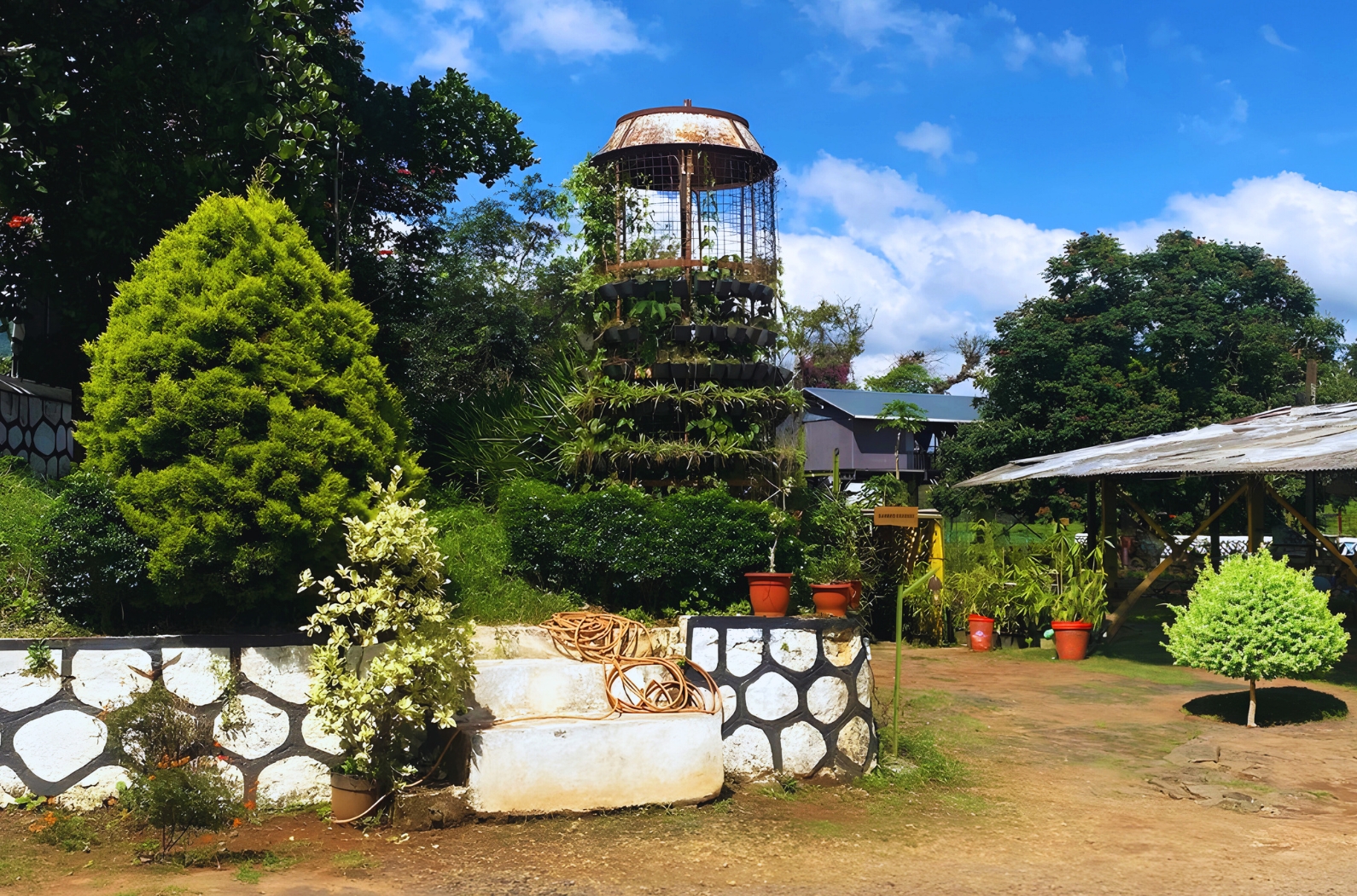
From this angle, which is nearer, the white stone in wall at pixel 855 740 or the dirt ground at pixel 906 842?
the dirt ground at pixel 906 842

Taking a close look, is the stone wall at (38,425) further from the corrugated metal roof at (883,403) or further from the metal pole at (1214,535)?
the corrugated metal roof at (883,403)

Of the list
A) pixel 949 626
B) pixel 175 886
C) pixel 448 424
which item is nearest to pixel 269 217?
pixel 175 886

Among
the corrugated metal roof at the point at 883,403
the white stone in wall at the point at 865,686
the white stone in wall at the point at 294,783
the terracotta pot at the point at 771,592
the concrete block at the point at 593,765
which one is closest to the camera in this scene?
the concrete block at the point at 593,765

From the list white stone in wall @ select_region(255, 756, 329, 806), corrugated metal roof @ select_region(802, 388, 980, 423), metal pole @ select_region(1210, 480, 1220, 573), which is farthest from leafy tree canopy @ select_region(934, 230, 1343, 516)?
white stone in wall @ select_region(255, 756, 329, 806)

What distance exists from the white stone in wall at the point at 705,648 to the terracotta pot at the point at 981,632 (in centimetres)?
884

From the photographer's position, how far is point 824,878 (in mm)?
4934

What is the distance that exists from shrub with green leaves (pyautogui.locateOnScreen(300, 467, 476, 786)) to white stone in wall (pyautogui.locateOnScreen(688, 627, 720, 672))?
4.85 feet

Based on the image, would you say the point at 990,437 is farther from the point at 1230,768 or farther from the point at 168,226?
the point at 168,226

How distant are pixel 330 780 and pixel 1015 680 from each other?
8356 millimetres

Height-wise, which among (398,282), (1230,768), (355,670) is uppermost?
(398,282)

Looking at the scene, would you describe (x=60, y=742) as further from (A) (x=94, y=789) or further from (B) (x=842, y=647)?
(B) (x=842, y=647)

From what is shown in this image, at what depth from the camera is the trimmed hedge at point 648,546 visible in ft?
24.9

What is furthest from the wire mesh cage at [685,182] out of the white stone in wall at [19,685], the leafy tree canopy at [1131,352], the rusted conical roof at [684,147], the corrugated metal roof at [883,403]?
the corrugated metal roof at [883,403]

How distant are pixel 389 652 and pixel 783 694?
243 centimetres
